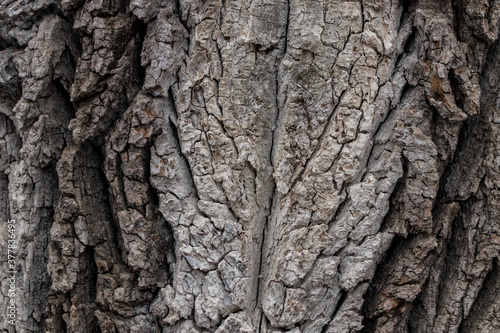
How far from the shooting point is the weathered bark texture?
1758mm

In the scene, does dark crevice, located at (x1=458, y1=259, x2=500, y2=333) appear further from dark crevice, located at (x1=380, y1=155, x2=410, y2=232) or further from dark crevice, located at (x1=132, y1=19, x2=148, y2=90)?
dark crevice, located at (x1=132, y1=19, x2=148, y2=90)

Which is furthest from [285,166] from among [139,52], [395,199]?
[139,52]

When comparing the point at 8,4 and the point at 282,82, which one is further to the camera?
the point at 8,4

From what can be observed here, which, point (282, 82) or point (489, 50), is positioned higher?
point (489, 50)

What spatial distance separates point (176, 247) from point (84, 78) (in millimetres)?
791

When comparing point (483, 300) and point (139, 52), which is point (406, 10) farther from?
point (483, 300)

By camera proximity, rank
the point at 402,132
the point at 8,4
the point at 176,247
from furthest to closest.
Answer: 1. the point at 8,4
2. the point at 176,247
3. the point at 402,132

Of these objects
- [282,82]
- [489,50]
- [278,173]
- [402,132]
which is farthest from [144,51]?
[489,50]

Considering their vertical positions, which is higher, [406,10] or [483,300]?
[406,10]

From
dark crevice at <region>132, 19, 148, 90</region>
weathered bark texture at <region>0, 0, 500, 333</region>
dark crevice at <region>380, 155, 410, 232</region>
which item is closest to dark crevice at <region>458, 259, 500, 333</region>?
weathered bark texture at <region>0, 0, 500, 333</region>

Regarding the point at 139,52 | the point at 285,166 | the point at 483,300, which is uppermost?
the point at 139,52

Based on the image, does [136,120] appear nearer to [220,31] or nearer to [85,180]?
[85,180]

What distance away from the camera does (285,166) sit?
180 cm

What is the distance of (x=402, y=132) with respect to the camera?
5.73ft
